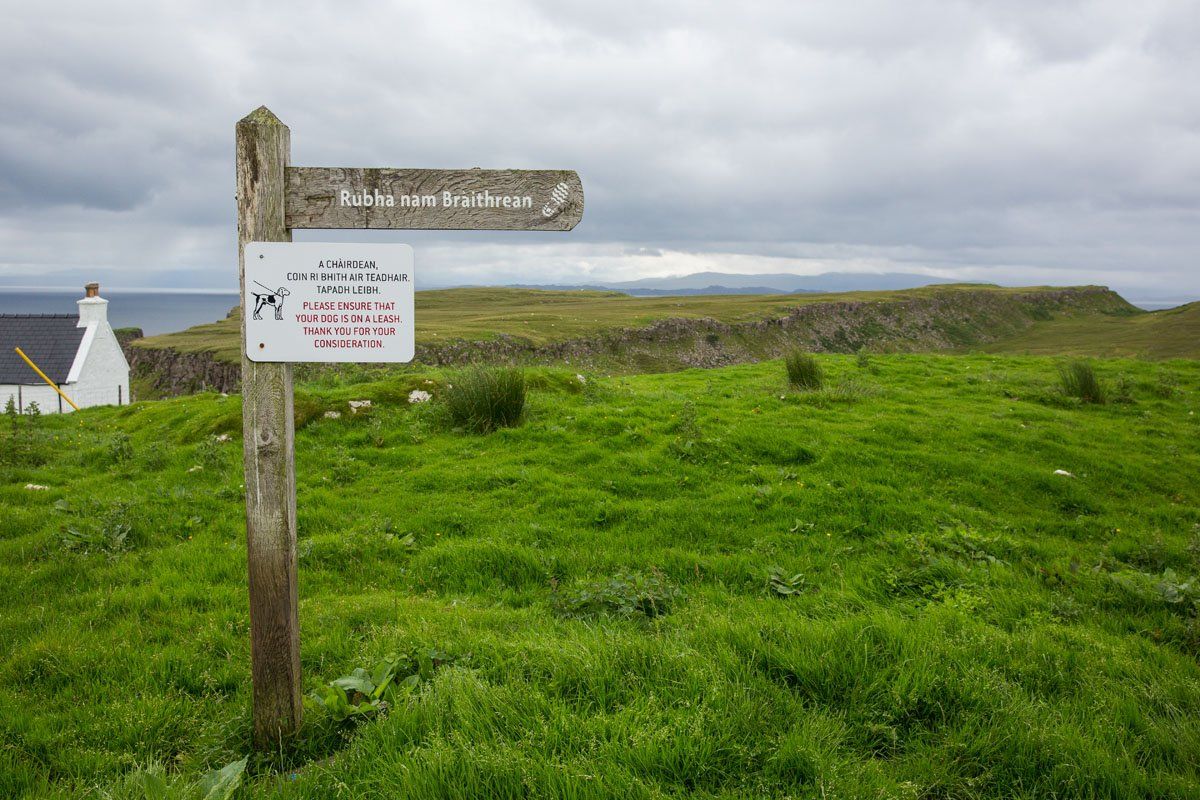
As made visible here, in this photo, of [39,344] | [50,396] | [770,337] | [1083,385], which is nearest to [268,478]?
[1083,385]

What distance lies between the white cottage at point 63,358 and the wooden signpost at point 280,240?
113 ft

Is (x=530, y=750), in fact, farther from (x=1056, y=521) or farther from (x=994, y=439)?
(x=994, y=439)

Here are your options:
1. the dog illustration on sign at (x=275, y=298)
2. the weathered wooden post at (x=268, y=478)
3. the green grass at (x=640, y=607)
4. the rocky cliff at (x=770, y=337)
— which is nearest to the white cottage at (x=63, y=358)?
the rocky cliff at (x=770, y=337)

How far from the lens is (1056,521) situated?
28.0 ft

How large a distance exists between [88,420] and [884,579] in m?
19.6

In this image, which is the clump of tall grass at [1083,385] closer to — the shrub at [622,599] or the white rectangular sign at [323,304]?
the shrub at [622,599]

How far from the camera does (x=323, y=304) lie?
3824mm

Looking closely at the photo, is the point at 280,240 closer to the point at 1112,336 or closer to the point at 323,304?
the point at 323,304

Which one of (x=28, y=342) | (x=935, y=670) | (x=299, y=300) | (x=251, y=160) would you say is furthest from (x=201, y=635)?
(x=28, y=342)

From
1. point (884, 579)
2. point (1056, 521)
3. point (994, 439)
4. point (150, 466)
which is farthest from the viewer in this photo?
point (994, 439)

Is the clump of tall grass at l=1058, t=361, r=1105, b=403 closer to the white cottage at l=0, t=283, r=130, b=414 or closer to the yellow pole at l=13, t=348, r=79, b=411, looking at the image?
the white cottage at l=0, t=283, r=130, b=414

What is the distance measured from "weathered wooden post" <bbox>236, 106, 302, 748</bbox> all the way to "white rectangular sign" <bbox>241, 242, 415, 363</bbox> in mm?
142

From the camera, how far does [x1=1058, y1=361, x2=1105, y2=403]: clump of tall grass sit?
15.9 meters

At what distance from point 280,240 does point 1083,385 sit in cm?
1886
